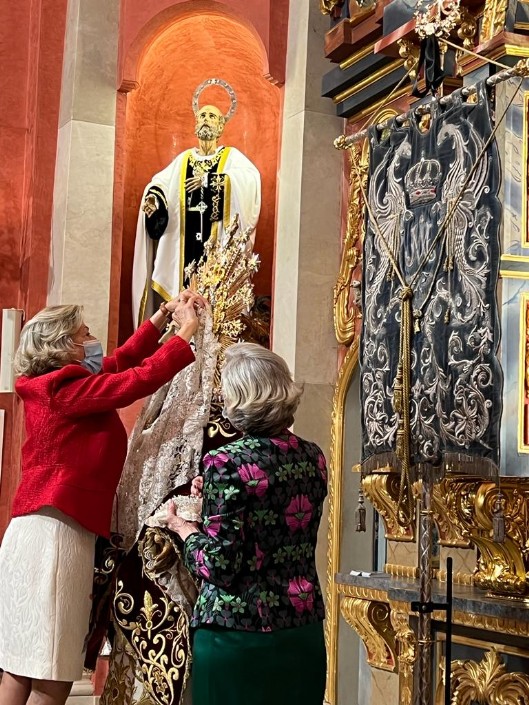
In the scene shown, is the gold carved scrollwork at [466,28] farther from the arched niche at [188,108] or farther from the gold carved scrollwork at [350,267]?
the arched niche at [188,108]

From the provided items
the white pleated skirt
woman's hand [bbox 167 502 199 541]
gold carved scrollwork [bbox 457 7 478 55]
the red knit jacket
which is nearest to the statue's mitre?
gold carved scrollwork [bbox 457 7 478 55]

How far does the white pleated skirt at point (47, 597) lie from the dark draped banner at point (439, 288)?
1.22 metres

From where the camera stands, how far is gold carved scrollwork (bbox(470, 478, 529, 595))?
4727mm

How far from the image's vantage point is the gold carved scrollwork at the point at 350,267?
6.73m

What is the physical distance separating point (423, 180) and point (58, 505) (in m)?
1.83

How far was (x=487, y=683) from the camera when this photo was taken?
4.61 metres

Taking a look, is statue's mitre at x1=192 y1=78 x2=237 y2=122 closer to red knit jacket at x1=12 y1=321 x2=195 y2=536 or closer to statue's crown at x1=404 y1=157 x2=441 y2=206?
statue's crown at x1=404 y1=157 x2=441 y2=206

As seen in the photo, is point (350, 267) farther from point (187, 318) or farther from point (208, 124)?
point (187, 318)

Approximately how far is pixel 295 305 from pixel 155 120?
222 centimetres

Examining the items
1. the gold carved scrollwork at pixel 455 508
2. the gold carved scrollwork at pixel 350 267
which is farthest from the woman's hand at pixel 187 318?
the gold carved scrollwork at pixel 350 267

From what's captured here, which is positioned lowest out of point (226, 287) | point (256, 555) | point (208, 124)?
point (256, 555)

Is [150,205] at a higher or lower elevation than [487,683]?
higher

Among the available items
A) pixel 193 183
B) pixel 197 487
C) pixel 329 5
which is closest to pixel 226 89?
pixel 193 183

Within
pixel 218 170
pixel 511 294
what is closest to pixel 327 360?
pixel 218 170
